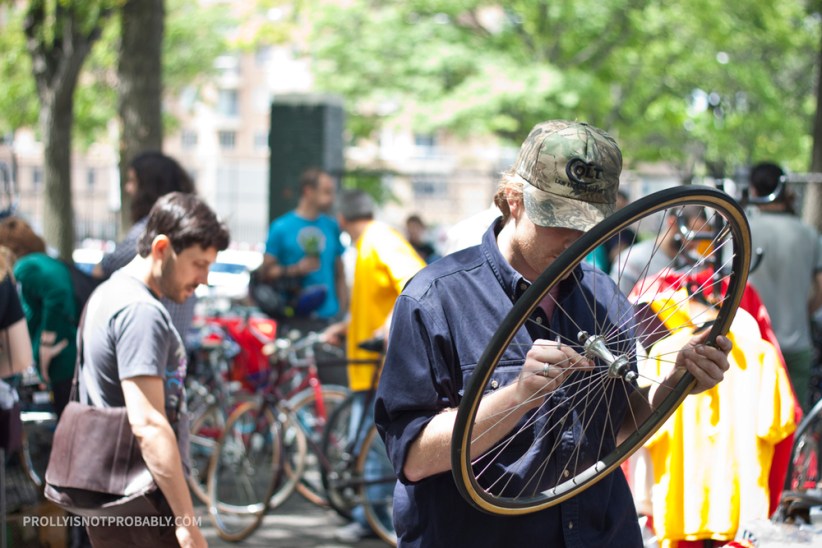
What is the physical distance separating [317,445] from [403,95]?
2269 cm

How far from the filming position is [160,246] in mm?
3502

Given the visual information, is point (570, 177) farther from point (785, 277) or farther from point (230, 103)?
point (230, 103)

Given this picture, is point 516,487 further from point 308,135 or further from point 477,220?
point 308,135

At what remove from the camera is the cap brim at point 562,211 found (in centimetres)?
239

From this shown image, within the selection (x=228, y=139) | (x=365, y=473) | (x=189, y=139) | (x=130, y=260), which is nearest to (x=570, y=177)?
(x=130, y=260)

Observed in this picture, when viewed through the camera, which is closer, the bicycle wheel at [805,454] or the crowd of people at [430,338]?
the crowd of people at [430,338]

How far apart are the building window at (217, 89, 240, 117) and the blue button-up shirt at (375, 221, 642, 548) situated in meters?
69.4

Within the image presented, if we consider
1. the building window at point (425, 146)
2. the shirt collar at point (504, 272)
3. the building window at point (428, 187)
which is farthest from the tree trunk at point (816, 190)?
the building window at point (425, 146)

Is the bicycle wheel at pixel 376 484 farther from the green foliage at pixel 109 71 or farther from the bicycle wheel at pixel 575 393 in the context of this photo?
the green foliage at pixel 109 71

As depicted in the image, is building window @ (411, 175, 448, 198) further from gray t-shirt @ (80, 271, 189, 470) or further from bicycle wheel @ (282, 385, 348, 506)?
gray t-shirt @ (80, 271, 189, 470)

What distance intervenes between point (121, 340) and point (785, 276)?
4.41 metres

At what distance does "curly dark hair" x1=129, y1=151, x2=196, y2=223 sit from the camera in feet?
18.0

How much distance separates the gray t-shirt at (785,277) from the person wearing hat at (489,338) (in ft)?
13.3

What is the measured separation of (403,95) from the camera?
29.0 metres
